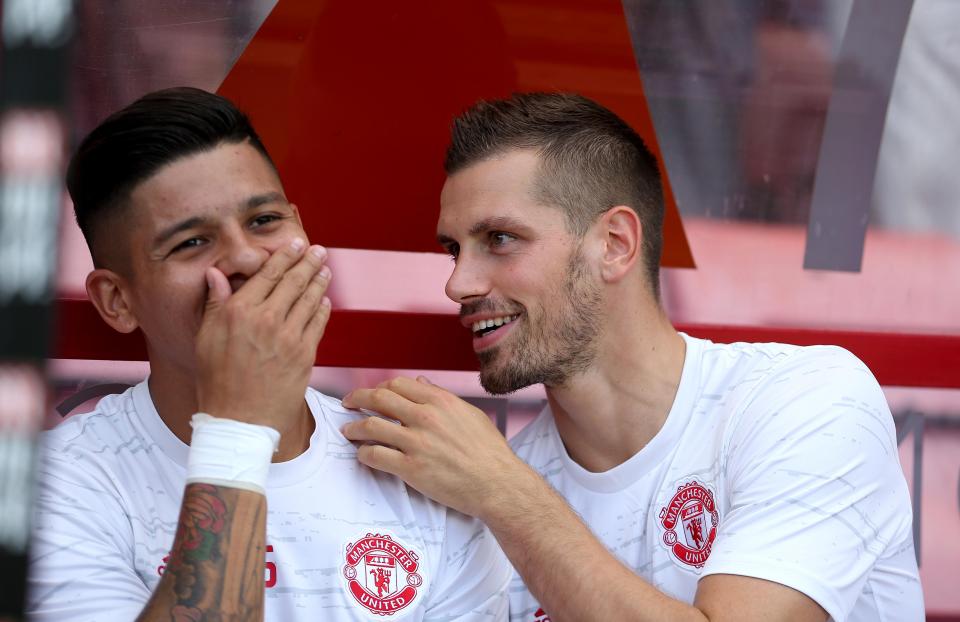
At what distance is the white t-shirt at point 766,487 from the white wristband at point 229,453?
0.79 metres

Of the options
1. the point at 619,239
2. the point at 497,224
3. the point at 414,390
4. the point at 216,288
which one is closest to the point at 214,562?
the point at 216,288

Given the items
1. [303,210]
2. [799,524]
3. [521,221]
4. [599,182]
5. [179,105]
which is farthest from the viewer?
[303,210]

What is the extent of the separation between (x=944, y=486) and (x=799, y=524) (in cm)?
121

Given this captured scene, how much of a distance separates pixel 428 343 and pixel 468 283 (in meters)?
0.42

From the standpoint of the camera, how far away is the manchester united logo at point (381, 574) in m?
1.82

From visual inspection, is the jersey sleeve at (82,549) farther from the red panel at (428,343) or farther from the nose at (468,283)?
the nose at (468,283)

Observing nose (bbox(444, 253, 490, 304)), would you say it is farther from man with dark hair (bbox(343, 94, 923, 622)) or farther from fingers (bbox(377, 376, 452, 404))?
fingers (bbox(377, 376, 452, 404))

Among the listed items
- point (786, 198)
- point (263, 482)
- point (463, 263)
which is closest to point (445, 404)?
point (463, 263)

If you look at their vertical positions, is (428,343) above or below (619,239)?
below

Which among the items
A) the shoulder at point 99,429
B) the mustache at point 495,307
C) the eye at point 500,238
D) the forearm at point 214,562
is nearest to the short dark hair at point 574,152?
the eye at point 500,238

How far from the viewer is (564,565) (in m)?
1.77

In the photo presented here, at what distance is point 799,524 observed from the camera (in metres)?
1.79

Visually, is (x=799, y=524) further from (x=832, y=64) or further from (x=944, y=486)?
(x=832, y=64)

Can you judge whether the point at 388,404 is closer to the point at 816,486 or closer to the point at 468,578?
the point at 468,578
